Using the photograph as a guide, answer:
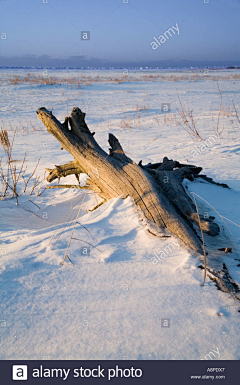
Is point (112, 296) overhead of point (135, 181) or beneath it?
beneath

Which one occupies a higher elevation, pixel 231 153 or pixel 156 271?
pixel 231 153

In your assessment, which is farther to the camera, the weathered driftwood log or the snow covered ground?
the weathered driftwood log

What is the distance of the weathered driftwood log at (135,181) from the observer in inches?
96.7

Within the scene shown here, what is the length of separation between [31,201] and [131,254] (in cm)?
247

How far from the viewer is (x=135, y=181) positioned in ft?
9.32

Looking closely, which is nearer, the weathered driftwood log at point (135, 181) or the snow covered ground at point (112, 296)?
the snow covered ground at point (112, 296)

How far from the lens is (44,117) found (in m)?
3.15

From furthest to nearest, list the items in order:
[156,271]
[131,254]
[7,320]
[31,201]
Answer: [31,201] < [131,254] < [156,271] < [7,320]

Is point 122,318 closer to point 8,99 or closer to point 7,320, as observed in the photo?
point 7,320

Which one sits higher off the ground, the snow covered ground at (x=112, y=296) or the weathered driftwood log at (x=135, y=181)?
the weathered driftwood log at (x=135, y=181)

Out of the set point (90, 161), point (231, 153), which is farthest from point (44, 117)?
point (231, 153)

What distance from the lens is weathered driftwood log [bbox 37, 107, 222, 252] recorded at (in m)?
2.46

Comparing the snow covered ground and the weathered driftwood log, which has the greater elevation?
the weathered driftwood log

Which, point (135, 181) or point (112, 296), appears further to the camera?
point (135, 181)
